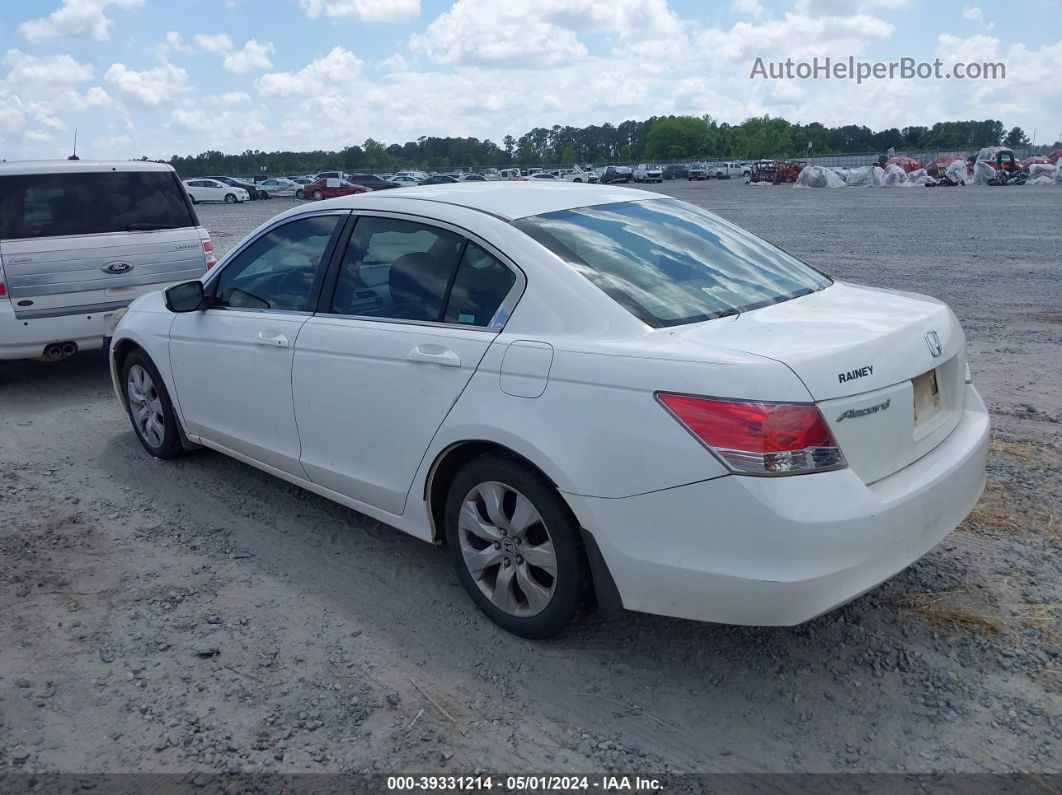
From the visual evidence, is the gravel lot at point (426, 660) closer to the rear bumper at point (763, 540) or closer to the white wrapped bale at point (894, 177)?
the rear bumper at point (763, 540)

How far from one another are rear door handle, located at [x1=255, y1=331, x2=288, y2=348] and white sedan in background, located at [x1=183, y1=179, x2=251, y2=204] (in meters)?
53.1

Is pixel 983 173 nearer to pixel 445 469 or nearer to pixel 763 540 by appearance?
pixel 445 469

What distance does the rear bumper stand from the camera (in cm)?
277

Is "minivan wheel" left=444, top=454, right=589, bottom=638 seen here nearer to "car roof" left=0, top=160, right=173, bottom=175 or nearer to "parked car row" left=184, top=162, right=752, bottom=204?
"car roof" left=0, top=160, right=173, bottom=175

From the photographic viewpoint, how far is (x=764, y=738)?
296 centimetres

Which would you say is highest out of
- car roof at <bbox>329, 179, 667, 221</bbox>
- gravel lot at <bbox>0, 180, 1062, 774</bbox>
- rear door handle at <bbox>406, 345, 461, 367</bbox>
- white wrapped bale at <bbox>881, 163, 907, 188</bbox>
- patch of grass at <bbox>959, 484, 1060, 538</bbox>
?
white wrapped bale at <bbox>881, 163, 907, 188</bbox>

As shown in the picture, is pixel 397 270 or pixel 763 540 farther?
pixel 397 270

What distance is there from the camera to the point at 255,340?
178 inches

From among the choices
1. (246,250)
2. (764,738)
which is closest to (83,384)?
(246,250)

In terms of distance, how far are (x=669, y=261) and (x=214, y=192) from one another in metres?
55.2

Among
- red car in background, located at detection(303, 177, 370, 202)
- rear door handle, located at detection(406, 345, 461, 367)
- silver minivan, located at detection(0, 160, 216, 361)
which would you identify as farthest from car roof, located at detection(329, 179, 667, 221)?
red car in background, located at detection(303, 177, 370, 202)

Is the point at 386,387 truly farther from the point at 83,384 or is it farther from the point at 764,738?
the point at 83,384

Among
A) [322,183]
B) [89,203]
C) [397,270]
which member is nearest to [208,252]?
[89,203]

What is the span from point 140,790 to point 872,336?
2.77m
